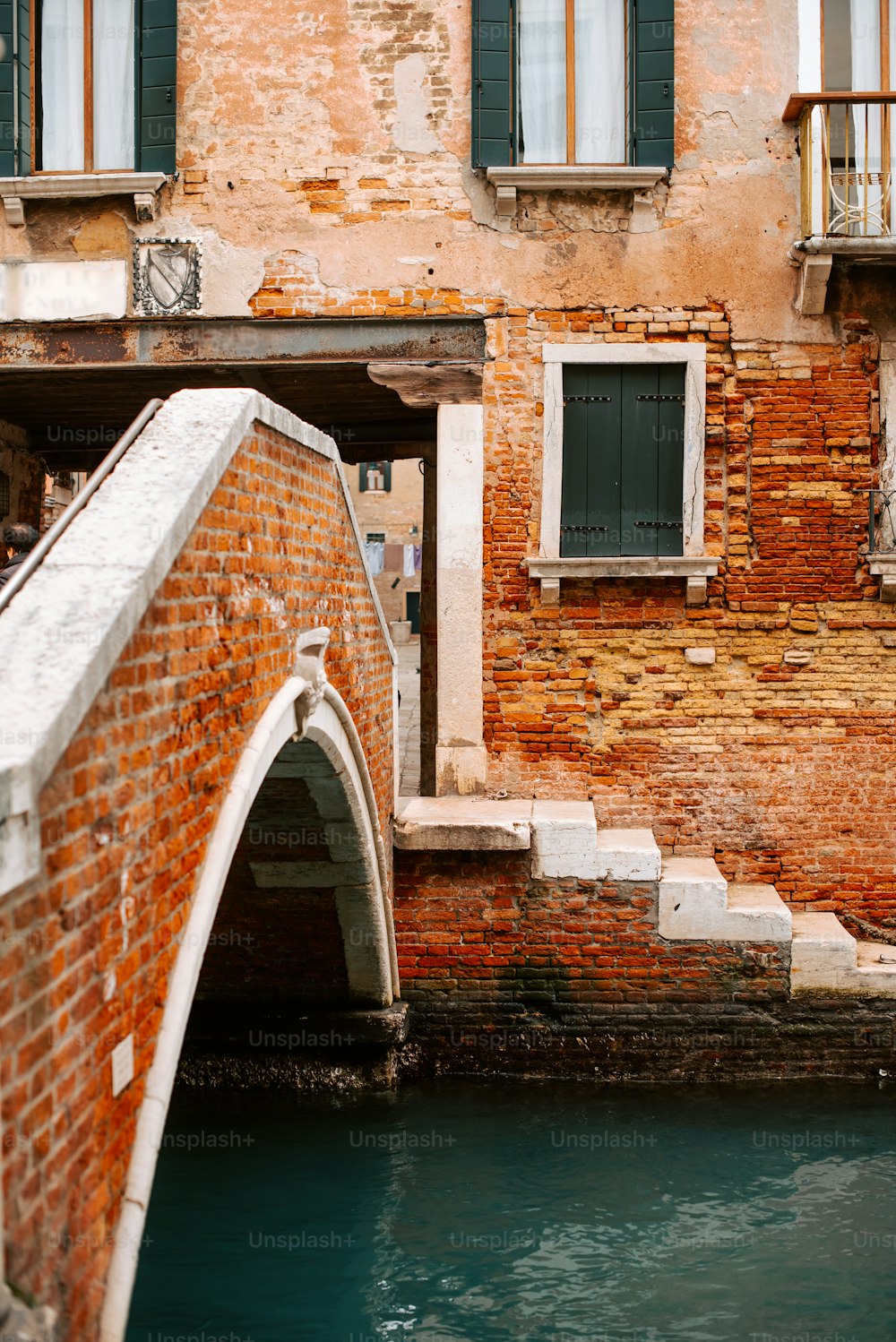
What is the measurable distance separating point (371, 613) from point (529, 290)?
231 centimetres

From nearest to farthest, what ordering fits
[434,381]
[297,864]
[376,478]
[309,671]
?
1. [309,671]
2. [297,864]
3. [434,381]
4. [376,478]

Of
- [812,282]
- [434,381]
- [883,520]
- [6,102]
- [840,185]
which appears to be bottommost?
[883,520]

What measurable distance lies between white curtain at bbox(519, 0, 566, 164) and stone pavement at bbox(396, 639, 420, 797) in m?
4.23

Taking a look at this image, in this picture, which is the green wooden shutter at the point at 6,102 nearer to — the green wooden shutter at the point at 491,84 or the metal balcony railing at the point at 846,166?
the green wooden shutter at the point at 491,84

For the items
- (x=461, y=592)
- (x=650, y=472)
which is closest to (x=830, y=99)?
(x=650, y=472)

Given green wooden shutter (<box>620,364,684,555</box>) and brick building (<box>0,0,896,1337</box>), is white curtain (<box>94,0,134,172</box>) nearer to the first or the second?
brick building (<box>0,0,896,1337</box>)

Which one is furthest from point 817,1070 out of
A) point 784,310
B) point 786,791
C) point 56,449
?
point 56,449

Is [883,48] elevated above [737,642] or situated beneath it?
elevated above

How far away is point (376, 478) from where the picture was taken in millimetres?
24938

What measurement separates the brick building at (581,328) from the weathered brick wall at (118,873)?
3259mm

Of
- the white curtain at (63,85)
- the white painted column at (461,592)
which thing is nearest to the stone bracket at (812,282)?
the white painted column at (461,592)

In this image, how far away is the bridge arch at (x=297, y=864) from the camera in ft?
9.27

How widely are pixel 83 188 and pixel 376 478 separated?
17667mm

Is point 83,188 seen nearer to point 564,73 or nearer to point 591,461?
point 564,73
